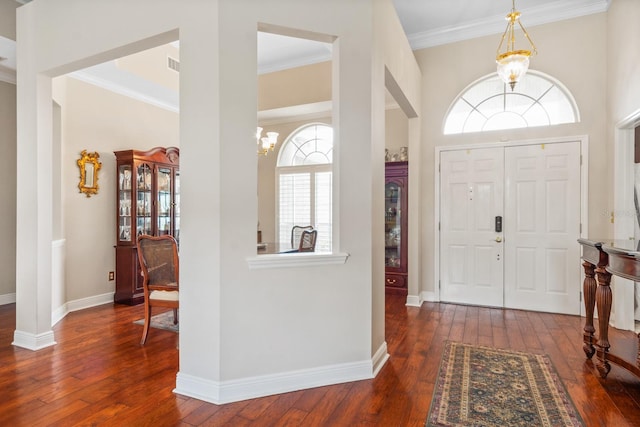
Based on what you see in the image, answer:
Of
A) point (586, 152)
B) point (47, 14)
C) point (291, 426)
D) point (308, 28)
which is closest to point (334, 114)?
point (308, 28)

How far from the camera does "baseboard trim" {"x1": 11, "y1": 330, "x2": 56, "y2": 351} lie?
325cm

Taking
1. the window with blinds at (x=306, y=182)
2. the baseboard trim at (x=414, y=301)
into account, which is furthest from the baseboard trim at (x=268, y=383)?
the window with blinds at (x=306, y=182)

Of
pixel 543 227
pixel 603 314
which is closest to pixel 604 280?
pixel 603 314

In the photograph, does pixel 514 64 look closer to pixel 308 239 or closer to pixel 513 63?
pixel 513 63

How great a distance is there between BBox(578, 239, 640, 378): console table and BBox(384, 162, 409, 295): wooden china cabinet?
8.75ft

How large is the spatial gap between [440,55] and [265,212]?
404cm

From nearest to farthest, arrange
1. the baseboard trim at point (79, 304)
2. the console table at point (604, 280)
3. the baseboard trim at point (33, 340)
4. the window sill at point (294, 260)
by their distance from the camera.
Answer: the console table at point (604, 280)
the window sill at point (294, 260)
the baseboard trim at point (33, 340)
the baseboard trim at point (79, 304)

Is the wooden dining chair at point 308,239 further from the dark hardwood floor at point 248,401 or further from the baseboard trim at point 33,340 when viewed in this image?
the baseboard trim at point 33,340

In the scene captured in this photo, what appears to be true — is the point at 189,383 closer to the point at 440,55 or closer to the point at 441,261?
the point at 441,261

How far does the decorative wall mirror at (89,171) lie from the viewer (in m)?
4.61

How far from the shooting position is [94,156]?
473cm

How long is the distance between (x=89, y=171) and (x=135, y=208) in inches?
28.9

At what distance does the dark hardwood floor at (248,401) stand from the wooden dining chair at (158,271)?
0.38m

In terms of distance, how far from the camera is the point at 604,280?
2.67m
